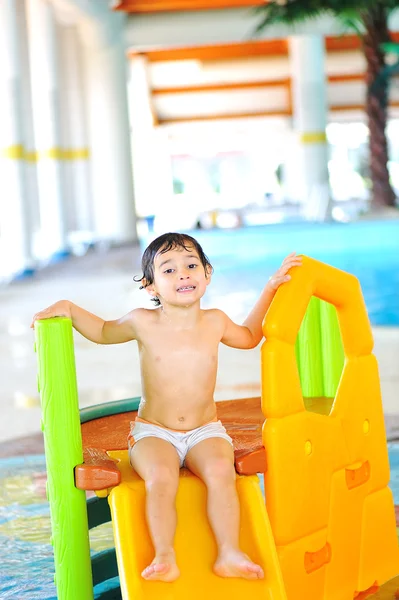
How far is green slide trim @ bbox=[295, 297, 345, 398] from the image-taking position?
266 cm

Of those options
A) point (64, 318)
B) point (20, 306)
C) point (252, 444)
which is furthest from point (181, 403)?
point (20, 306)

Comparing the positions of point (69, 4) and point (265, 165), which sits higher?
point (69, 4)

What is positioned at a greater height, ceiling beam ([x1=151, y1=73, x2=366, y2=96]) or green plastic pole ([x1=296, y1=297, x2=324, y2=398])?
ceiling beam ([x1=151, y1=73, x2=366, y2=96])

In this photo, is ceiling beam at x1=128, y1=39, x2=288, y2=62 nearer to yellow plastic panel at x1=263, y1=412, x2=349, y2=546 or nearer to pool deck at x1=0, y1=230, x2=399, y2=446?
pool deck at x1=0, y1=230, x2=399, y2=446

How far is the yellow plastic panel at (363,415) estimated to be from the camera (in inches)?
90.7

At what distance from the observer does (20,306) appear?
9.22 metres

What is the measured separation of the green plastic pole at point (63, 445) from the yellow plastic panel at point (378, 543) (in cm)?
74

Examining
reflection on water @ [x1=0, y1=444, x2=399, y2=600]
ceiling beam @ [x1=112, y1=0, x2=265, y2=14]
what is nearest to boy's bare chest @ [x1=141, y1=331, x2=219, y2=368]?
reflection on water @ [x1=0, y1=444, x2=399, y2=600]

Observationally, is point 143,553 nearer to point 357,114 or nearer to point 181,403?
point 181,403

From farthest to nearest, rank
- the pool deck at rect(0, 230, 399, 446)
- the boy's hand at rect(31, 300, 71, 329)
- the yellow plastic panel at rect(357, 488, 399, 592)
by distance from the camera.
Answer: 1. the pool deck at rect(0, 230, 399, 446)
2. the yellow plastic panel at rect(357, 488, 399, 592)
3. the boy's hand at rect(31, 300, 71, 329)

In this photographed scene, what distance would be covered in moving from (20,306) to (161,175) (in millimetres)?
18621

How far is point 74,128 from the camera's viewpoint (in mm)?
17297

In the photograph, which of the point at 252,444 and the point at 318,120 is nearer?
the point at 252,444

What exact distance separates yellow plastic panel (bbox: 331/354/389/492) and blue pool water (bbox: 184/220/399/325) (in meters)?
5.05
